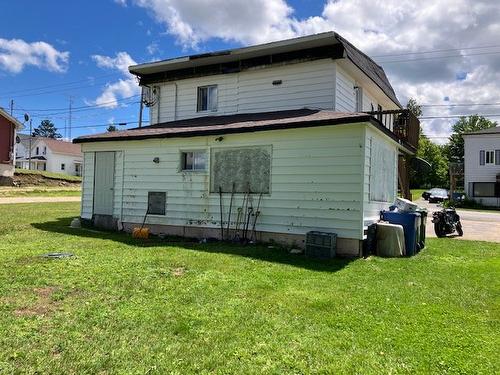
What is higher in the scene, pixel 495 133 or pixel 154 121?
pixel 495 133

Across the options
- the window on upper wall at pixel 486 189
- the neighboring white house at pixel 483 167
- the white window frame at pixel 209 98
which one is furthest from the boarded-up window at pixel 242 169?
the window on upper wall at pixel 486 189

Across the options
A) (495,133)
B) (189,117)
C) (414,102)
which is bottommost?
(189,117)

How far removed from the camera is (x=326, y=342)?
13.2 ft

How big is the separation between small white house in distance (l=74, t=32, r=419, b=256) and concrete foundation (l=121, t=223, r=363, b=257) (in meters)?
0.03

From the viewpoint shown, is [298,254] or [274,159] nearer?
[298,254]

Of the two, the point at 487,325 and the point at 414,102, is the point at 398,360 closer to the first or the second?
the point at 487,325

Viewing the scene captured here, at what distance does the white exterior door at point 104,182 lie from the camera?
510 inches

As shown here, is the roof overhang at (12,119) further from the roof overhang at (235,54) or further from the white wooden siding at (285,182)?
the white wooden siding at (285,182)

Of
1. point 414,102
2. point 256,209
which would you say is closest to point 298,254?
point 256,209

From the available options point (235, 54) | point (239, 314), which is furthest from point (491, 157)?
point (239, 314)

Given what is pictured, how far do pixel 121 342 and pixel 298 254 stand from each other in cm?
563

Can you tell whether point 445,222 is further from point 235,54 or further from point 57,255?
point 57,255

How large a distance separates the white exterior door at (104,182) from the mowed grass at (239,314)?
4645mm

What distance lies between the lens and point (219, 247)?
9.63 metres
